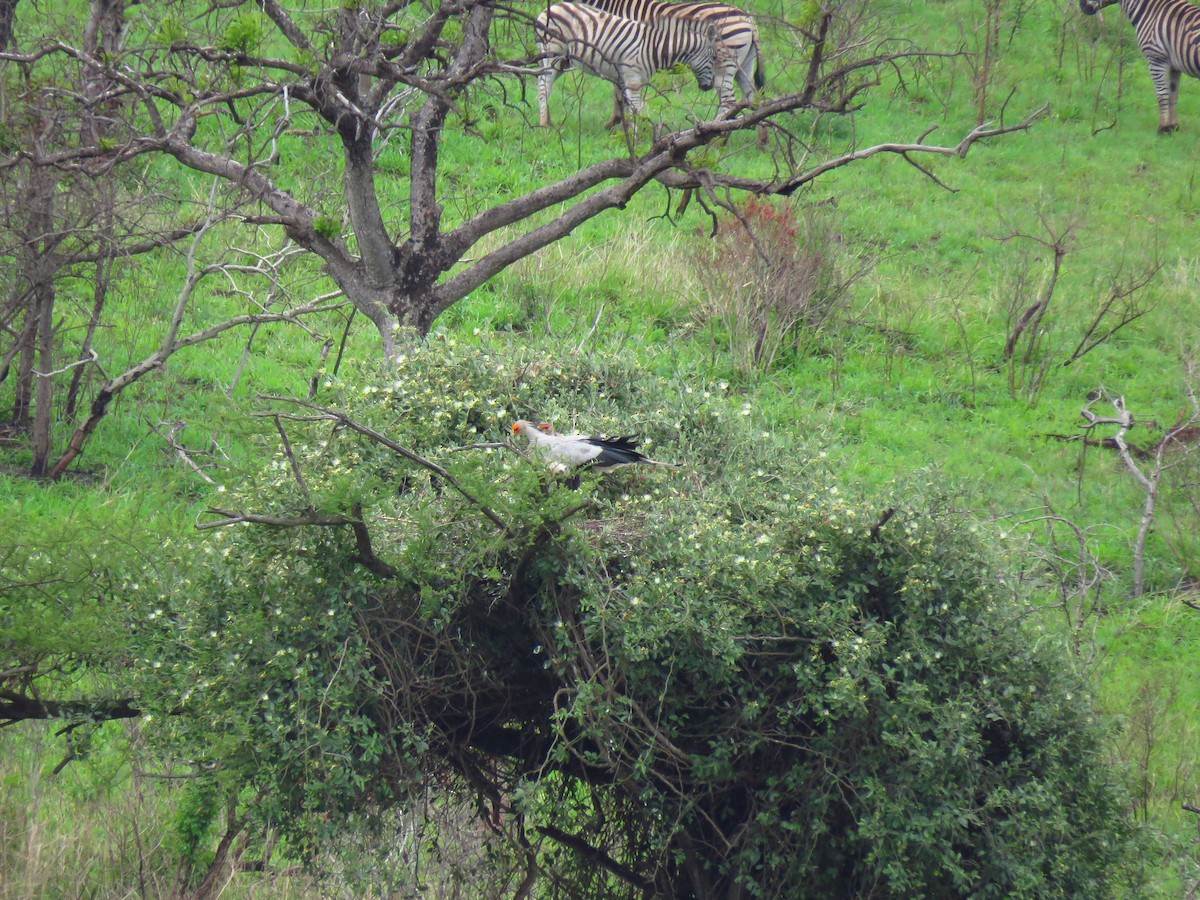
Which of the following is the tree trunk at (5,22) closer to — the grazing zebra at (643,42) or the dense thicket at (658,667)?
the dense thicket at (658,667)

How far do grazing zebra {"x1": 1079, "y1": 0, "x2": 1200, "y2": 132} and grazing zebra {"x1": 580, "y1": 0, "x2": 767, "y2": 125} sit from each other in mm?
6517

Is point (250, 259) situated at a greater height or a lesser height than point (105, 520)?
lesser

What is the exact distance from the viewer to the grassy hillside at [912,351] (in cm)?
582

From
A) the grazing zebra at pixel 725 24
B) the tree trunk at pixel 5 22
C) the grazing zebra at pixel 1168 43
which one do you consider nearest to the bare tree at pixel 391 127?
the tree trunk at pixel 5 22

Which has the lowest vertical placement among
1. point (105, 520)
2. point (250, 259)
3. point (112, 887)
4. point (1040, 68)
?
point (112, 887)

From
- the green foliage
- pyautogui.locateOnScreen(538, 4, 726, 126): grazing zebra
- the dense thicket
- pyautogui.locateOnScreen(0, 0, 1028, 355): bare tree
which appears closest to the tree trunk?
pyautogui.locateOnScreen(0, 0, 1028, 355): bare tree

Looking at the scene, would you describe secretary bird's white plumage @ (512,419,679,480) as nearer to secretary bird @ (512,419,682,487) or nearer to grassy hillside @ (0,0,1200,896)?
secretary bird @ (512,419,682,487)

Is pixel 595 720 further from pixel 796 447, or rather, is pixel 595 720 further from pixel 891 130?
pixel 891 130

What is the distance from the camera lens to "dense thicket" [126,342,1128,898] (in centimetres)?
374

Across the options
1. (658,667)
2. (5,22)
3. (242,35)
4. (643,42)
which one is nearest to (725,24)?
(643,42)

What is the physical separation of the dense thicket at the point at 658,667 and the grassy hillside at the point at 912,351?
343 mm

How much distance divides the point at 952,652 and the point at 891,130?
1548 centimetres

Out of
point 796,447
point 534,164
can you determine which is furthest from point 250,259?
point 796,447

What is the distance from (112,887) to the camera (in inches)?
222
